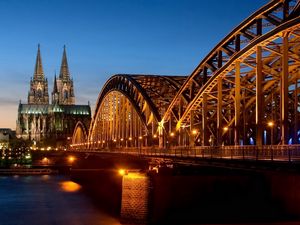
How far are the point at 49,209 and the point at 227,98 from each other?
22.1 metres

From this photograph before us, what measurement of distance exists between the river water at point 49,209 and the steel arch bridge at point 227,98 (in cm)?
1186

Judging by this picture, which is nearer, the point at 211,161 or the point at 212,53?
the point at 211,161

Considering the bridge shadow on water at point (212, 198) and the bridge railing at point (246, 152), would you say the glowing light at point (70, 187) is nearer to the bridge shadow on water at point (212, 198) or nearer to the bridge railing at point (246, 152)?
the bridge railing at point (246, 152)

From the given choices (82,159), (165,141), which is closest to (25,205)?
(165,141)

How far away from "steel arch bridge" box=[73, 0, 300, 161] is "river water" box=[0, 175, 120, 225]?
38.9 ft

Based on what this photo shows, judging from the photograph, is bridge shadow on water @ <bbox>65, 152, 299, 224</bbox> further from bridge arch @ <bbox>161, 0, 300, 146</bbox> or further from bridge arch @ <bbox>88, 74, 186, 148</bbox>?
bridge arch @ <bbox>88, 74, 186, 148</bbox>

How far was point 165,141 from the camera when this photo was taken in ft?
257

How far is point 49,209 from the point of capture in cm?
6656

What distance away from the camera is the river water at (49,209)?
5625 cm

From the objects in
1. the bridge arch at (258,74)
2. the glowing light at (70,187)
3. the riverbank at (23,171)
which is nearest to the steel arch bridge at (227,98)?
the bridge arch at (258,74)

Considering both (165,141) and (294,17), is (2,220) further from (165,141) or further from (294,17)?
(294,17)

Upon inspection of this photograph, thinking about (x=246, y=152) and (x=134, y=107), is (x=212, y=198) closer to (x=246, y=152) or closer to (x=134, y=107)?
(x=246, y=152)

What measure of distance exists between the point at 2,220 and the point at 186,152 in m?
18.5

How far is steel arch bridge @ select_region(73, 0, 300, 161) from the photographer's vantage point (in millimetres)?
42781
